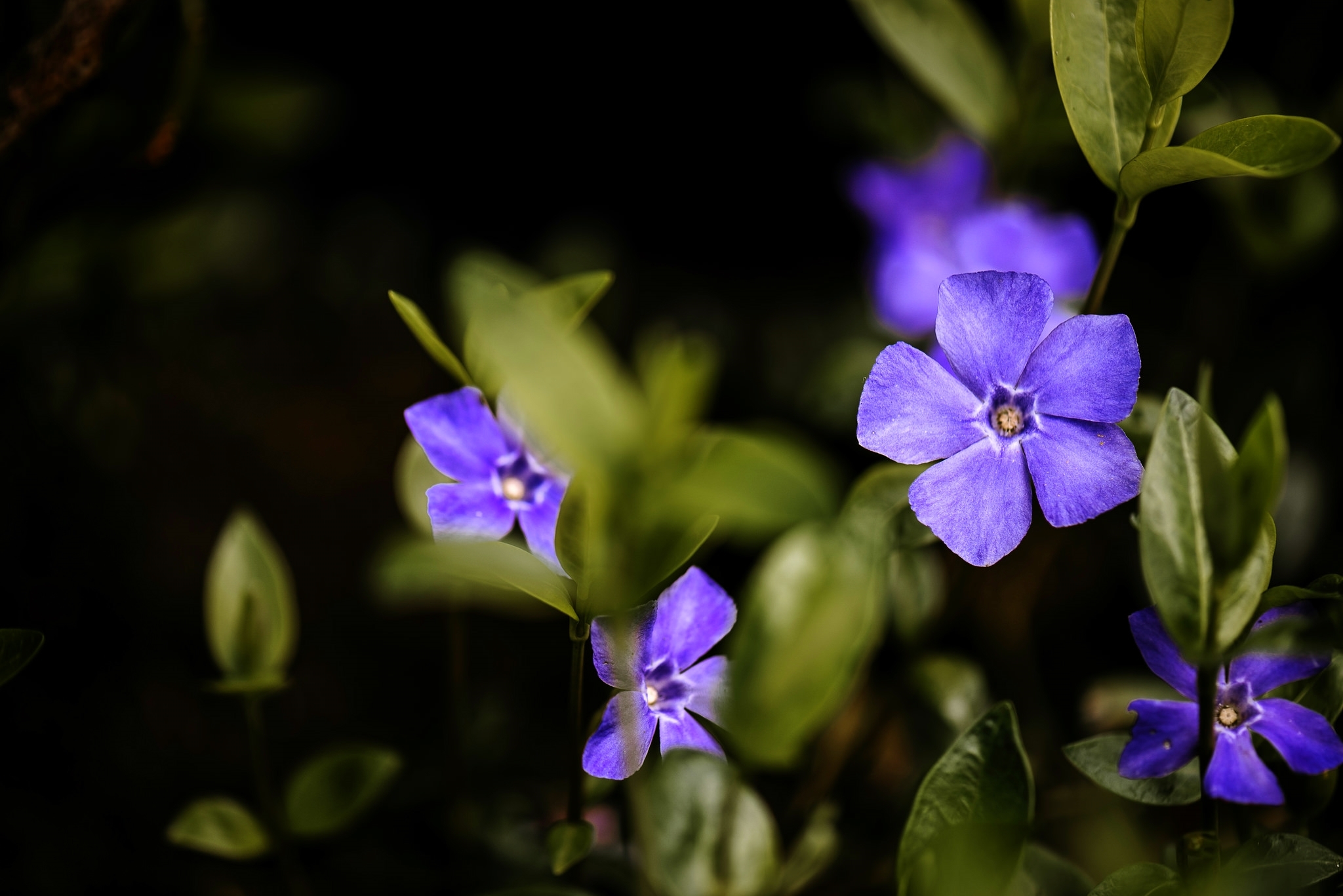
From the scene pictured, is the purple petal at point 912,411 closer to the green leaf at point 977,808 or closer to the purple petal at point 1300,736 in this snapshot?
the green leaf at point 977,808

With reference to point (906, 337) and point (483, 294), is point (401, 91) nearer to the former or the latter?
point (906, 337)

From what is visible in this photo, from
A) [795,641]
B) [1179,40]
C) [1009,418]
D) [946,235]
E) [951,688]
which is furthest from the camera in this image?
[946,235]

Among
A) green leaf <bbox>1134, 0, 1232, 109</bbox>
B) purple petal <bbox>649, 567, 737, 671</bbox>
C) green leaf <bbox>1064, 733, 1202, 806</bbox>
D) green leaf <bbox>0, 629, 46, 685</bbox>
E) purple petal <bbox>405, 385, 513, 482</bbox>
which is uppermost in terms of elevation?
green leaf <bbox>1134, 0, 1232, 109</bbox>

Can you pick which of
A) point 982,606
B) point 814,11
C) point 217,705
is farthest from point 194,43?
point 982,606

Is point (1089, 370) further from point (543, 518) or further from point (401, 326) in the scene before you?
point (401, 326)

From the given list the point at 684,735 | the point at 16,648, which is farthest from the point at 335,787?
the point at 684,735

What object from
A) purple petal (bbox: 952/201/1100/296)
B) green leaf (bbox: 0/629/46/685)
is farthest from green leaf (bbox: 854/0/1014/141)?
green leaf (bbox: 0/629/46/685)

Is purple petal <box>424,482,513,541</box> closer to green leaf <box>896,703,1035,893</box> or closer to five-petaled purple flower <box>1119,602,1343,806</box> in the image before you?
green leaf <box>896,703,1035,893</box>
